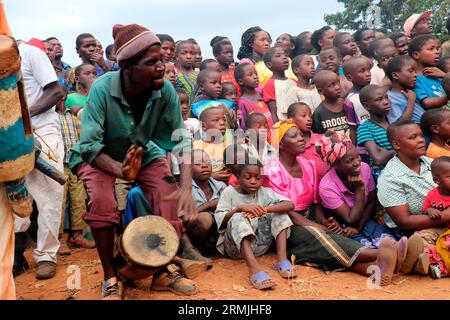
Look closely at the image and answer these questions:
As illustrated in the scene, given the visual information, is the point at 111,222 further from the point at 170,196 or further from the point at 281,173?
the point at 281,173

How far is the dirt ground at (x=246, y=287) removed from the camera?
3.89m

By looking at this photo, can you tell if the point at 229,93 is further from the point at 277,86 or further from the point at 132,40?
the point at 132,40

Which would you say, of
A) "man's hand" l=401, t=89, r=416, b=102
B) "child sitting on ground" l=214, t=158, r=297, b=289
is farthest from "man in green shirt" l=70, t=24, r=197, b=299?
"man's hand" l=401, t=89, r=416, b=102

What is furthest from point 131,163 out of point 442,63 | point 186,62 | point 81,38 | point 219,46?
point 219,46

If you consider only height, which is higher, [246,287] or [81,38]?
[81,38]

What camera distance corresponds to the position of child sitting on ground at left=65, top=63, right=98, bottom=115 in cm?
602

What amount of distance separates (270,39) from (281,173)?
4269 mm

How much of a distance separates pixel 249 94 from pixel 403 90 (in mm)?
1865

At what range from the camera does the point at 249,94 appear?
6.86 meters

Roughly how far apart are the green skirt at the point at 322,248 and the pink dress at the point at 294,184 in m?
0.42

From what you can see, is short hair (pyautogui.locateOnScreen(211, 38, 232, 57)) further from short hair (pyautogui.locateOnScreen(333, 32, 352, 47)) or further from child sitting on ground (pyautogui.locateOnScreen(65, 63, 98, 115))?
child sitting on ground (pyautogui.locateOnScreen(65, 63, 98, 115))

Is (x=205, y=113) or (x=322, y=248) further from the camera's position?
(x=205, y=113)

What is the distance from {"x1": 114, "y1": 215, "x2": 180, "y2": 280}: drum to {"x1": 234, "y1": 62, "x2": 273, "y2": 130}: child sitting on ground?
9.69ft
